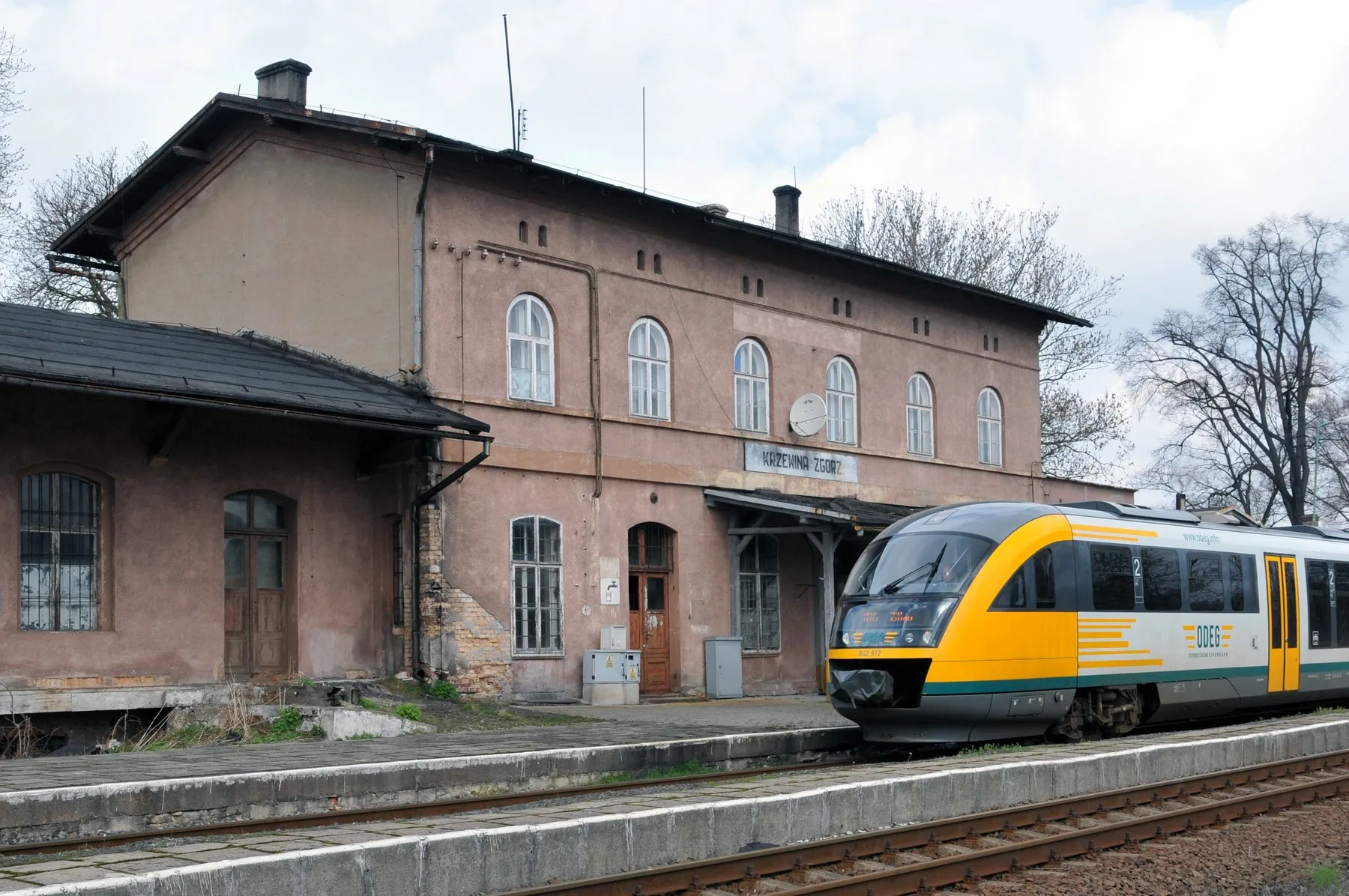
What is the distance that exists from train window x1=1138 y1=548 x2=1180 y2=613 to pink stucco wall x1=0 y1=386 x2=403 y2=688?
9.64 meters

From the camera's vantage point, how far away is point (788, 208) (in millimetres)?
28906

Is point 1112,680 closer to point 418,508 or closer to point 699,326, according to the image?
point 418,508

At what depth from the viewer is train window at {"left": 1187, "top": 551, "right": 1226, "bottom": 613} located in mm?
15863

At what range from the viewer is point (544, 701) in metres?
20.2

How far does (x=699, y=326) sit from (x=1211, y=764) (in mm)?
12527

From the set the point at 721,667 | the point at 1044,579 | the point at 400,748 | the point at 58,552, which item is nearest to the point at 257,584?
the point at 58,552

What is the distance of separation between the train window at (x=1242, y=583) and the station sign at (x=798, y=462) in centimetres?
906

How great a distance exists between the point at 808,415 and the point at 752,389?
3.43 ft

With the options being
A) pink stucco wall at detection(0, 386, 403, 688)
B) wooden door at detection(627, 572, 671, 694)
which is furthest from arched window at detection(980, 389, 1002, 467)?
pink stucco wall at detection(0, 386, 403, 688)

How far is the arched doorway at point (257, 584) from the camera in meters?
18.0

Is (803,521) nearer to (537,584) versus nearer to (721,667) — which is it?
(721,667)

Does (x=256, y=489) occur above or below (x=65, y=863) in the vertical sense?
above

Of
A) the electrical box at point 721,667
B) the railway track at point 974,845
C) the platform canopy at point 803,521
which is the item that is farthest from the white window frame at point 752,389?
the railway track at point 974,845

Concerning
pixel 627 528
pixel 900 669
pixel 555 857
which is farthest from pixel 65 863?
pixel 627 528
